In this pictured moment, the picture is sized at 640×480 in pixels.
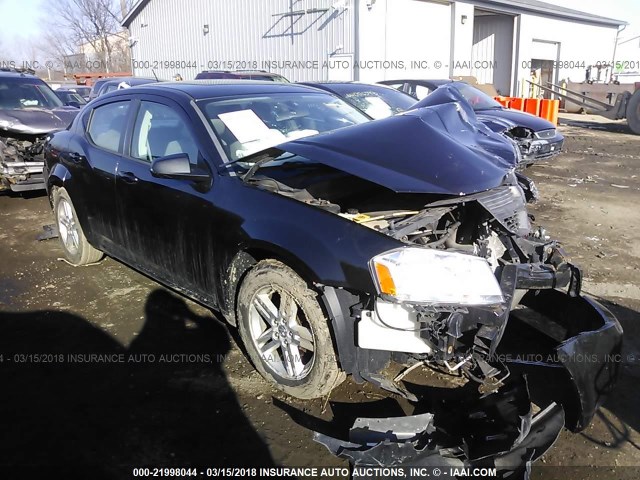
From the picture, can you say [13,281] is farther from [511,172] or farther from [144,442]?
[511,172]

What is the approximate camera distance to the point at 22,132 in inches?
315

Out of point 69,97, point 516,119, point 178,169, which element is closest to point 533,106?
point 516,119

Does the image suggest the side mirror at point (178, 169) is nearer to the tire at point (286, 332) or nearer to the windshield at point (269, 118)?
the windshield at point (269, 118)

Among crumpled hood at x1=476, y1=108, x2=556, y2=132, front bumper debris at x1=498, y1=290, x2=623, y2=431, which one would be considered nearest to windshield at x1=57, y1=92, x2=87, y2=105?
crumpled hood at x1=476, y1=108, x2=556, y2=132

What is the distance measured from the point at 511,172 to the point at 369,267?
1.18m

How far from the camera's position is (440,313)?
8.16 feet

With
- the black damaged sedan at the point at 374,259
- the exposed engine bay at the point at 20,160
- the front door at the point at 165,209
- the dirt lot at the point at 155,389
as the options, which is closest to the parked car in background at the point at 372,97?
the dirt lot at the point at 155,389

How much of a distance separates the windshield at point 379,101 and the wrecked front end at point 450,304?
15.9 feet

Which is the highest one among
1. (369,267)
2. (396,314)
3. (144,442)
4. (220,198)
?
(220,198)

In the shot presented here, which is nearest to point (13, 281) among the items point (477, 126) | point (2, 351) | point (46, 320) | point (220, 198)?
point (46, 320)

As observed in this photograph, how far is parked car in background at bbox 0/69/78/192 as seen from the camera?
25.5 feet

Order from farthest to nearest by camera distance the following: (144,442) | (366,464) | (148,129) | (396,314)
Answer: (148,129), (144,442), (396,314), (366,464)

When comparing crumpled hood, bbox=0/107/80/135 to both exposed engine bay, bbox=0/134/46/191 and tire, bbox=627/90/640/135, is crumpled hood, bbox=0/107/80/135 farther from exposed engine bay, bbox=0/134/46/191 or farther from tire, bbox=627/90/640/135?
tire, bbox=627/90/640/135

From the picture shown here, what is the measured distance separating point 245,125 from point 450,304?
6.45 ft
